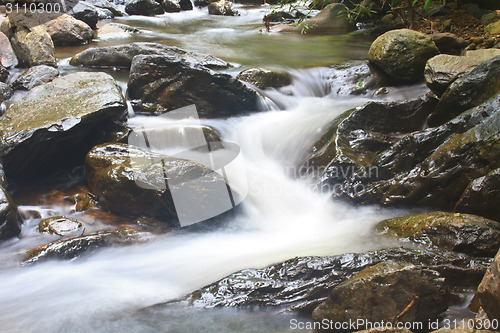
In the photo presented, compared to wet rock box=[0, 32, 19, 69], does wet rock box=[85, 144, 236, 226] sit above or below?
below

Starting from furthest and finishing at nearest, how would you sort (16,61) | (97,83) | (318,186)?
(16,61), (97,83), (318,186)

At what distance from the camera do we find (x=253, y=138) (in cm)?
536

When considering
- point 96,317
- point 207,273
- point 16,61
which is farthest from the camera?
point 16,61

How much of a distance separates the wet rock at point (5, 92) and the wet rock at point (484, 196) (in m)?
6.24

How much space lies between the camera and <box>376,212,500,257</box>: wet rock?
279 centimetres

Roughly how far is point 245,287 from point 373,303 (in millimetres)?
945

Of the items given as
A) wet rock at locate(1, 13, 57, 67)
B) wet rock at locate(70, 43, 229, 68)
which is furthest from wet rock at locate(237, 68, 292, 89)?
wet rock at locate(1, 13, 57, 67)

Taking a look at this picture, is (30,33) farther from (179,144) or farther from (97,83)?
(179,144)

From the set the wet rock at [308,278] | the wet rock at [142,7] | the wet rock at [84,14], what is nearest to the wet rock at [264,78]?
the wet rock at [308,278]

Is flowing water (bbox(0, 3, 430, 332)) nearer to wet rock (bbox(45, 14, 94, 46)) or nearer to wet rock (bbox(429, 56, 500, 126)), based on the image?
wet rock (bbox(429, 56, 500, 126))

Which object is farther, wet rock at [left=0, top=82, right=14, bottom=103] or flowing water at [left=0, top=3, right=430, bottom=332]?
wet rock at [left=0, top=82, right=14, bottom=103]

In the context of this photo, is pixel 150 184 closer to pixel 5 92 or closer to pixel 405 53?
pixel 5 92

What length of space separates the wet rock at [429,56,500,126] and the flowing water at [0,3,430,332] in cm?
150

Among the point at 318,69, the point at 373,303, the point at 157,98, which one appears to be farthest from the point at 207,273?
the point at 318,69
